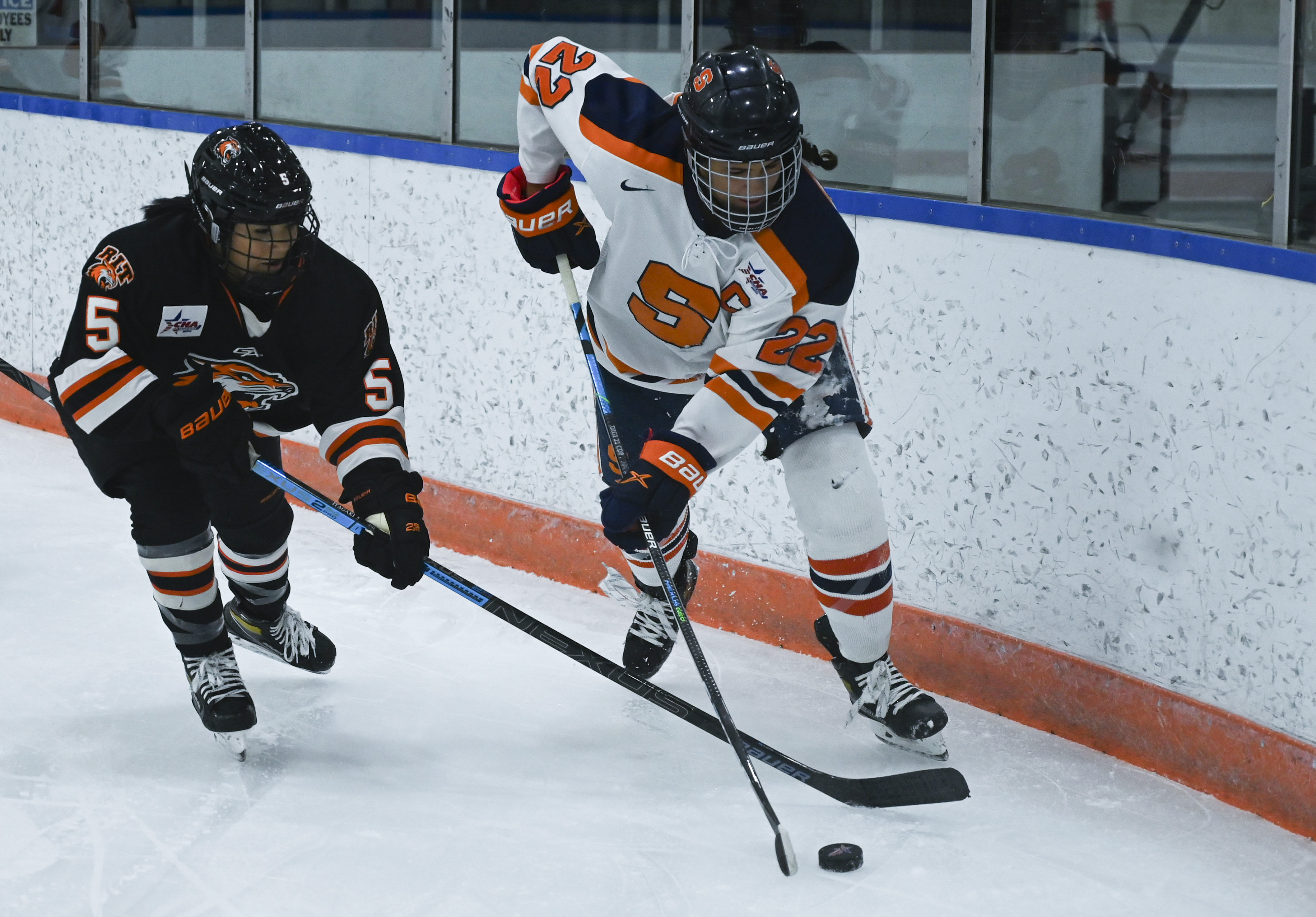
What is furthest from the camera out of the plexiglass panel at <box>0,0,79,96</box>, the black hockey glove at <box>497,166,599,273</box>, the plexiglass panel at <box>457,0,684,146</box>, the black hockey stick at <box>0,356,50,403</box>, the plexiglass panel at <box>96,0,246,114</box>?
the plexiglass panel at <box>0,0,79,96</box>

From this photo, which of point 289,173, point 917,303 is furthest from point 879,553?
point 289,173

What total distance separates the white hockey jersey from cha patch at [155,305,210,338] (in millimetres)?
588

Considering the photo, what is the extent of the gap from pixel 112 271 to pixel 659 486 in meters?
0.78

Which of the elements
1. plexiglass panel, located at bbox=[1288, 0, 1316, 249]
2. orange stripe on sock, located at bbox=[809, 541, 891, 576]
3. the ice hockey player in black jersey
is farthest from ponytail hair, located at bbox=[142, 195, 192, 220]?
plexiglass panel, located at bbox=[1288, 0, 1316, 249]

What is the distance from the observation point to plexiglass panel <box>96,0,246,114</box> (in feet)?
12.4

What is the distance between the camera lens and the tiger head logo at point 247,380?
2.09 metres

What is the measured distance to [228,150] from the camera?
1932 mm

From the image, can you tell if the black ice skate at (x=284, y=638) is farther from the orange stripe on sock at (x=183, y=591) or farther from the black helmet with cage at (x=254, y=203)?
the black helmet with cage at (x=254, y=203)

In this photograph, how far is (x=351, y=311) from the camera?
2129 mm

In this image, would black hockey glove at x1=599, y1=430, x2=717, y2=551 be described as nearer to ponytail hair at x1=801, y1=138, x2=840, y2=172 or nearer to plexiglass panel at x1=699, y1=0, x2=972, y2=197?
ponytail hair at x1=801, y1=138, x2=840, y2=172

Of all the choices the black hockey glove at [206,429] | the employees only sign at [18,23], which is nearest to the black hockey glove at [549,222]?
the black hockey glove at [206,429]

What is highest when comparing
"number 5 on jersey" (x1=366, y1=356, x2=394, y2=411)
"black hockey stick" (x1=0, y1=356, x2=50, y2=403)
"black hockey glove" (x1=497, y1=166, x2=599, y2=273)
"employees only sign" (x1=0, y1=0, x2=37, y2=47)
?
"employees only sign" (x1=0, y1=0, x2=37, y2=47)

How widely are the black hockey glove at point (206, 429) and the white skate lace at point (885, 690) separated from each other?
977 mm

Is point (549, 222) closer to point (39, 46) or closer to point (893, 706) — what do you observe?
point (893, 706)
